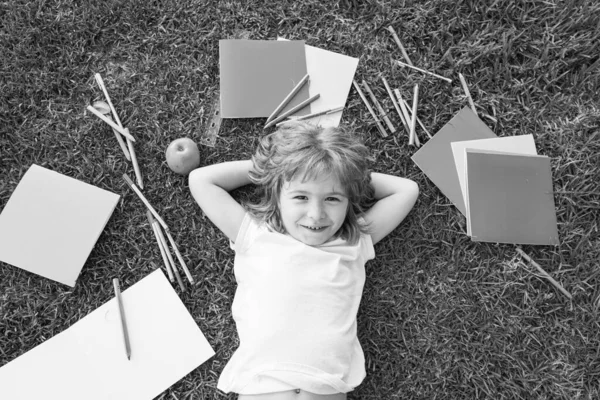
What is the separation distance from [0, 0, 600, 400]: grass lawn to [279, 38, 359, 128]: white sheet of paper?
4cm

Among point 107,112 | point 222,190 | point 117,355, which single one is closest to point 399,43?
point 222,190

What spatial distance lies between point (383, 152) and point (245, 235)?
640 mm

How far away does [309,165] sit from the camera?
4.29ft

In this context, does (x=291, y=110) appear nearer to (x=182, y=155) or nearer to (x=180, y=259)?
(x=182, y=155)

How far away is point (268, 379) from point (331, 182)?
64 cm

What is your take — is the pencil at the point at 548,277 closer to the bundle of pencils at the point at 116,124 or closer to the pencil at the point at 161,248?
the pencil at the point at 161,248

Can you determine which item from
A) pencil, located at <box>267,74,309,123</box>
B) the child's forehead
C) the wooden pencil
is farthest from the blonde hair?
the wooden pencil

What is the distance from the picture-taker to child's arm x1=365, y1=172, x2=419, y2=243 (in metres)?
1.55

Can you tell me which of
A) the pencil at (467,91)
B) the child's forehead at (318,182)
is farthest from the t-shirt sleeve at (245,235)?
the pencil at (467,91)

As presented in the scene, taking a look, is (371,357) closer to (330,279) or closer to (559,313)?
(330,279)

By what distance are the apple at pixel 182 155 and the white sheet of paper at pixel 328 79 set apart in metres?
0.46

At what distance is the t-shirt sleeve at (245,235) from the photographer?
1.46 m

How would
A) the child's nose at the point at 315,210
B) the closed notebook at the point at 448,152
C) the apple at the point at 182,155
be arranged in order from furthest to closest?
the closed notebook at the point at 448,152 < the apple at the point at 182,155 < the child's nose at the point at 315,210

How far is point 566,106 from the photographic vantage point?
175cm
